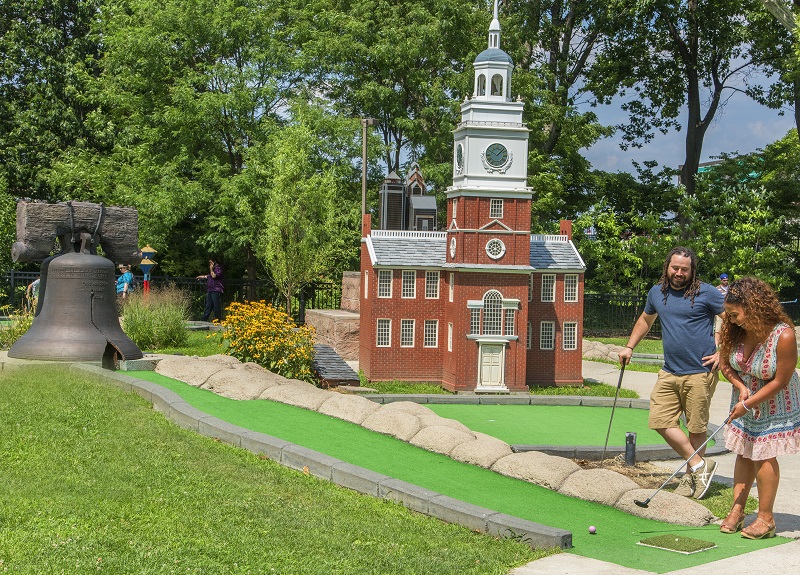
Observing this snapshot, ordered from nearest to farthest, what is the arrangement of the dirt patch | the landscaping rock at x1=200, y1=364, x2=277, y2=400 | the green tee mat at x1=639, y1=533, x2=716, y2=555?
the green tee mat at x1=639, y1=533, x2=716, y2=555 → the dirt patch → the landscaping rock at x1=200, y1=364, x2=277, y2=400

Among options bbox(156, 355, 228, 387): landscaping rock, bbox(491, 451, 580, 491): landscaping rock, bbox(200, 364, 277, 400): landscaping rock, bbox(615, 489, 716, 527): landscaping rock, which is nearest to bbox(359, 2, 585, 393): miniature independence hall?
bbox(156, 355, 228, 387): landscaping rock

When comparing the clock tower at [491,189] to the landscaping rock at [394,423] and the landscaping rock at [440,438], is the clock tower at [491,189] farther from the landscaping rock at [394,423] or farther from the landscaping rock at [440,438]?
the landscaping rock at [440,438]

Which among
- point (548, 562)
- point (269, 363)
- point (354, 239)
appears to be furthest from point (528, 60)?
point (548, 562)

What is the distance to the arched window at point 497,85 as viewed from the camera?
1938 cm

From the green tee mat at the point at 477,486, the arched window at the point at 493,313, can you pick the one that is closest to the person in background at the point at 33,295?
the arched window at the point at 493,313

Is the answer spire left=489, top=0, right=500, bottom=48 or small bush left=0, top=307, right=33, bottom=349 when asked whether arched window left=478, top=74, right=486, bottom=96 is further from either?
small bush left=0, top=307, right=33, bottom=349

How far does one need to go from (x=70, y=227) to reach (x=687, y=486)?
11.1 metres

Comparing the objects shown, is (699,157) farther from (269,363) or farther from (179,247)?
(269,363)

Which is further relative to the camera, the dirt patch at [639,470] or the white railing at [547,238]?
the white railing at [547,238]

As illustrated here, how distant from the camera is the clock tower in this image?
18.8 meters

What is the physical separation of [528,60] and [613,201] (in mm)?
6926

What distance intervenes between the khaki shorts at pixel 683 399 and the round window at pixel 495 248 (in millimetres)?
9760

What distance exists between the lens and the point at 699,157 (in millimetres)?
40344

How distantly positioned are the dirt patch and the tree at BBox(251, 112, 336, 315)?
739 inches
